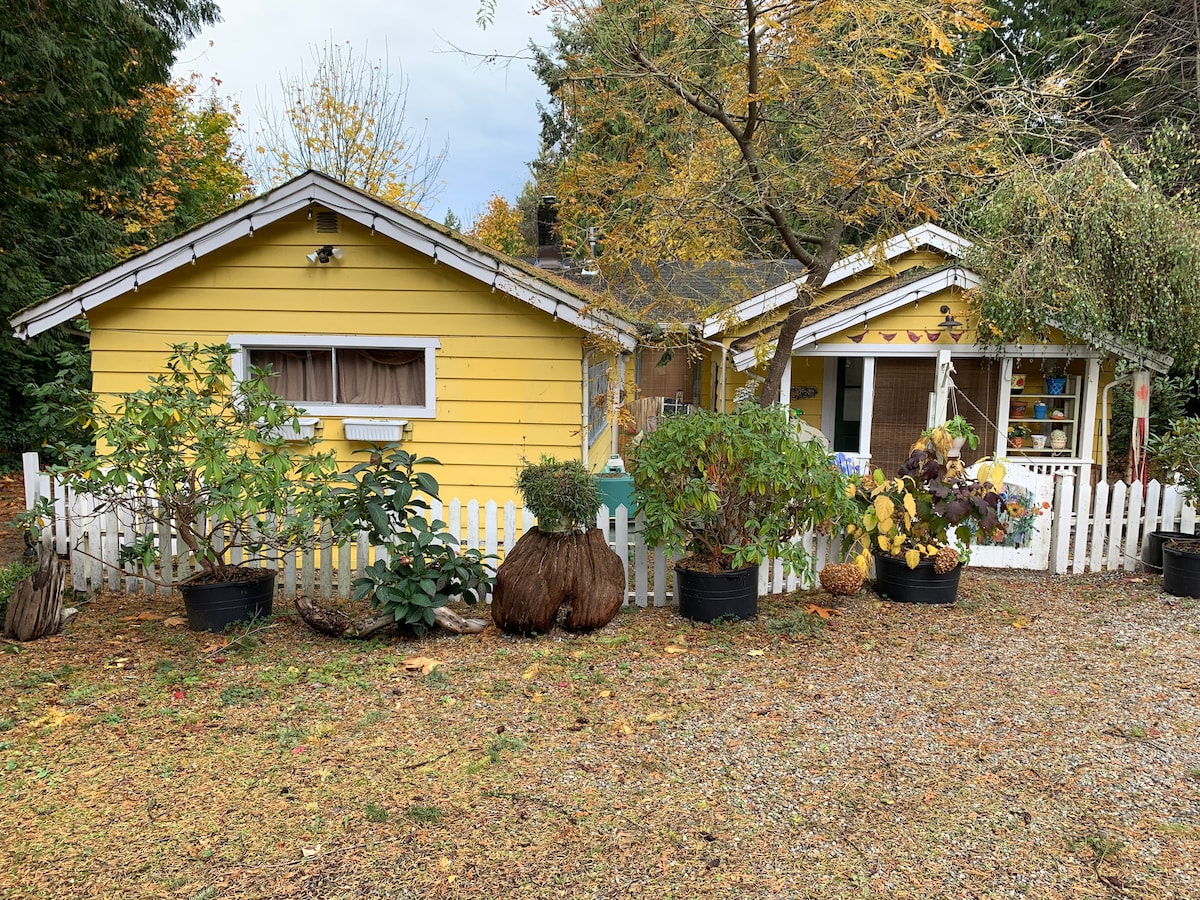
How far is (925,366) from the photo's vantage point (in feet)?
37.4

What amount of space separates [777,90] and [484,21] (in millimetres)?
2576

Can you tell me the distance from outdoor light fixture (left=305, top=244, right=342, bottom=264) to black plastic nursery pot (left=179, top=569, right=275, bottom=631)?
131 inches

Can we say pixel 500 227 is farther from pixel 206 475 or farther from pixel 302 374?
pixel 206 475

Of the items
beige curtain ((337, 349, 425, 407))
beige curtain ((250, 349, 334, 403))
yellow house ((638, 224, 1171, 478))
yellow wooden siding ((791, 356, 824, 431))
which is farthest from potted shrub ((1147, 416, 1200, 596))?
beige curtain ((250, 349, 334, 403))

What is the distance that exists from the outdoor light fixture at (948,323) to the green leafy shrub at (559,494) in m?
7.12

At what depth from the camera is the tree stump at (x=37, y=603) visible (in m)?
5.38

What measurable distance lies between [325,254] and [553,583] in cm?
423

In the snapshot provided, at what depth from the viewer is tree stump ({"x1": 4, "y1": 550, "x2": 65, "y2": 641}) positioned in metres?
5.38

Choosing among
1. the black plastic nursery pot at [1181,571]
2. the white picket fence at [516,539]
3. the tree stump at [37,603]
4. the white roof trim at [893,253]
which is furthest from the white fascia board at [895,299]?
the tree stump at [37,603]

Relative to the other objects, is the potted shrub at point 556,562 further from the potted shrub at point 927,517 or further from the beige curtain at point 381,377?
the beige curtain at point 381,377

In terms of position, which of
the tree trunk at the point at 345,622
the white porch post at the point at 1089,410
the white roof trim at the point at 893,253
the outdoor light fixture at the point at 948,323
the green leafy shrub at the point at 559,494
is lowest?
the tree trunk at the point at 345,622

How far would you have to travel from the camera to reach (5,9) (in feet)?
30.5

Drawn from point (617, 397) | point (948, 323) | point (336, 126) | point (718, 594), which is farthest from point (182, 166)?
point (718, 594)

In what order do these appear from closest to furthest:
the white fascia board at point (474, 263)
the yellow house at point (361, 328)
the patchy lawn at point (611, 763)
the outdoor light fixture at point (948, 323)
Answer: the patchy lawn at point (611, 763) < the white fascia board at point (474, 263) < the yellow house at point (361, 328) < the outdoor light fixture at point (948, 323)
